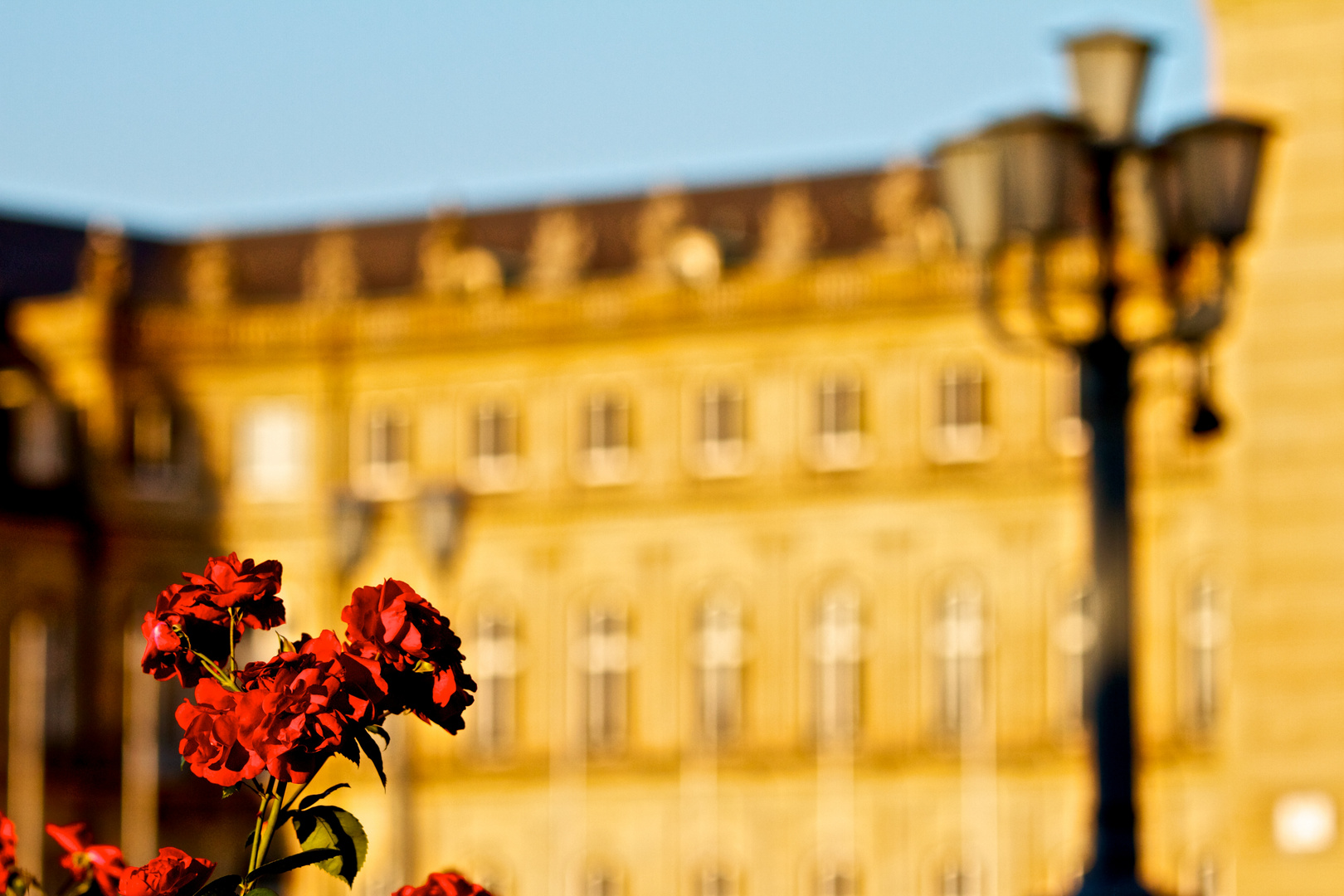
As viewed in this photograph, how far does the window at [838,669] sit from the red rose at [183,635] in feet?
164

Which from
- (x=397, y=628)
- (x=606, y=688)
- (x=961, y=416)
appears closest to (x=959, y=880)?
(x=606, y=688)

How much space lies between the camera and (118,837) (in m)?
58.9

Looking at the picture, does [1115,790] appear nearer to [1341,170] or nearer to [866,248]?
[1341,170]

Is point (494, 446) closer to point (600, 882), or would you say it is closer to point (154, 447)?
point (154, 447)

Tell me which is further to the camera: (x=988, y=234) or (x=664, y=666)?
(x=664, y=666)

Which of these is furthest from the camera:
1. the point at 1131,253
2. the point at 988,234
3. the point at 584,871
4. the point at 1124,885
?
the point at 584,871

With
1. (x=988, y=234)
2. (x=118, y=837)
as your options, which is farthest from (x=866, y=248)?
(x=988, y=234)

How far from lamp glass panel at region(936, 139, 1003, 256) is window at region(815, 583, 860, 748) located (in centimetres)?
4214

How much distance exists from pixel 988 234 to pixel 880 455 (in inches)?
1678

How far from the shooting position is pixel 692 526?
58.6 meters

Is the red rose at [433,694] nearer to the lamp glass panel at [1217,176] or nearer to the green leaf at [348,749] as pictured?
the green leaf at [348,749]

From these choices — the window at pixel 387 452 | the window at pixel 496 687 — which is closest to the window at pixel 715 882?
the window at pixel 496 687

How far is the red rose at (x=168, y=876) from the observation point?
6586 mm

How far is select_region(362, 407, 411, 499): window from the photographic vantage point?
60.8 meters
